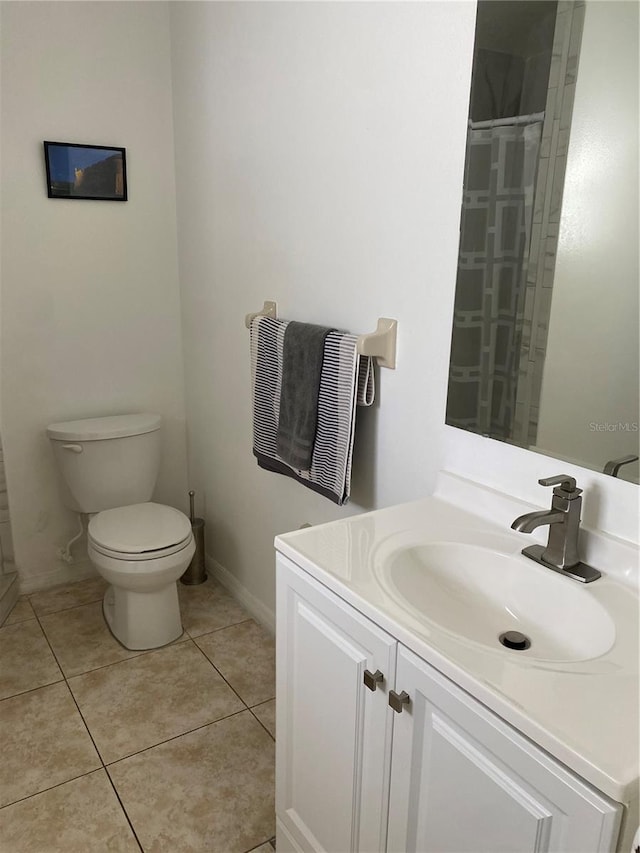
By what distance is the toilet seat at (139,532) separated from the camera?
228 cm

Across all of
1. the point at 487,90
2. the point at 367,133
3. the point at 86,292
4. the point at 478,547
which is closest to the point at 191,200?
the point at 86,292

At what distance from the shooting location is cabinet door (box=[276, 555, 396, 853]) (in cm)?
120

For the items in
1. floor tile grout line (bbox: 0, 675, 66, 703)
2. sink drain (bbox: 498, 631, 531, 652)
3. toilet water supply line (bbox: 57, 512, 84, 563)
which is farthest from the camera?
toilet water supply line (bbox: 57, 512, 84, 563)

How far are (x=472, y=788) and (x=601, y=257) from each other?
3.02ft

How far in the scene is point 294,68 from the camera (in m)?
1.94

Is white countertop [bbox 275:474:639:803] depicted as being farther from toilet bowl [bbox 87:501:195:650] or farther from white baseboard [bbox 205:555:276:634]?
white baseboard [bbox 205:555:276:634]

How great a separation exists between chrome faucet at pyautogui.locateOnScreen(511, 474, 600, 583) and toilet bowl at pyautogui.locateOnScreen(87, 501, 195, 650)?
1415mm

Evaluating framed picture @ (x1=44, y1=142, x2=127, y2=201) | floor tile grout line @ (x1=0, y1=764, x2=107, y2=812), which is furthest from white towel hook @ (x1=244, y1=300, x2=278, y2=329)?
floor tile grout line @ (x1=0, y1=764, x2=107, y2=812)

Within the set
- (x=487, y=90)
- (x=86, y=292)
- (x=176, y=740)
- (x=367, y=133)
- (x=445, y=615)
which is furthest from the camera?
Result: (x=86, y=292)

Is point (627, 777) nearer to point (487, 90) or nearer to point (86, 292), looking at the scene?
point (487, 90)

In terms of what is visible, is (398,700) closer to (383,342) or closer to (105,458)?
(383,342)

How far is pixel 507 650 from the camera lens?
1.08 meters

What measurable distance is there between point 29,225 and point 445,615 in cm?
210

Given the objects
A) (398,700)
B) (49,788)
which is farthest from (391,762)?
(49,788)
